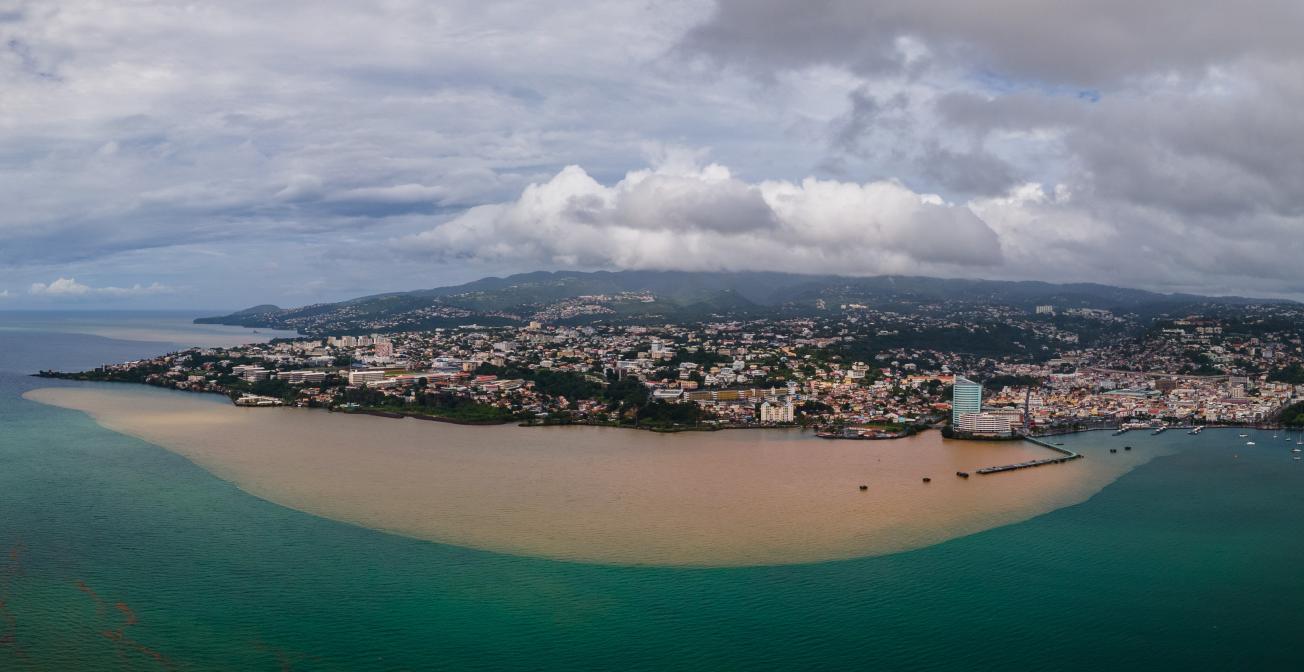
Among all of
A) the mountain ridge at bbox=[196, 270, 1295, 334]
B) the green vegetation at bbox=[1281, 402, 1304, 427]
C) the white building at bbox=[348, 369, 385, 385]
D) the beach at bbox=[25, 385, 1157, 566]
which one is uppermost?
the mountain ridge at bbox=[196, 270, 1295, 334]

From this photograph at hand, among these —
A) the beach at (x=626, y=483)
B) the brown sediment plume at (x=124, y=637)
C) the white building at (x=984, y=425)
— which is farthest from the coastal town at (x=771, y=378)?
the brown sediment plume at (x=124, y=637)

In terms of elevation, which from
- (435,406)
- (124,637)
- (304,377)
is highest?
(304,377)

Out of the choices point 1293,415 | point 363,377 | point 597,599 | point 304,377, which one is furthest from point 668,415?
point 1293,415

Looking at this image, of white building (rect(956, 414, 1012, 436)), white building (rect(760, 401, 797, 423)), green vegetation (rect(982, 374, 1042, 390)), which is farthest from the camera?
green vegetation (rect(982, 374, 1042, 390))

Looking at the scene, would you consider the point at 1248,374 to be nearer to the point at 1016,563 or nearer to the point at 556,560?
the point at 1016,563

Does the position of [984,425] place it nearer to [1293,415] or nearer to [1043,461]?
[1043,461]

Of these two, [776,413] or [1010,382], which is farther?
[1010,382]

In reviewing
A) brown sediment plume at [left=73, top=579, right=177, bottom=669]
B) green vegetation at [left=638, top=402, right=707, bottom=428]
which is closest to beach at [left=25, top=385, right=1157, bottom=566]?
green vegetation at [left=638, top=402, right=707, bottom=428]

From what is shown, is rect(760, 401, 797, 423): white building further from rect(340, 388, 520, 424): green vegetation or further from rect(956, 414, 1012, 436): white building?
rect(340, 388, 520, 424): green vegetation
